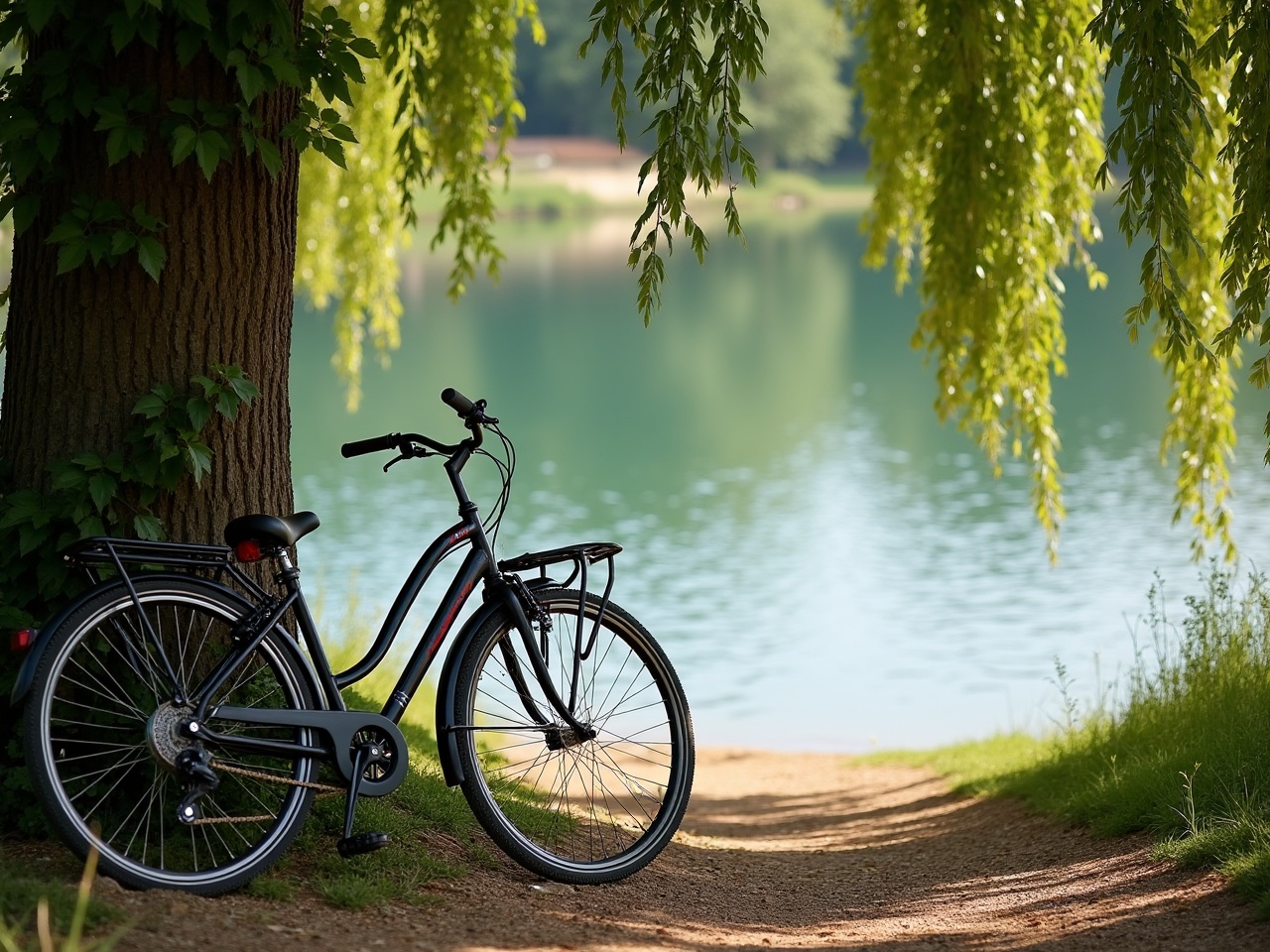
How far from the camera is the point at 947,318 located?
20.2 ft

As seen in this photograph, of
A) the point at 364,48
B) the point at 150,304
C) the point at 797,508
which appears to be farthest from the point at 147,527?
the point at 797,508

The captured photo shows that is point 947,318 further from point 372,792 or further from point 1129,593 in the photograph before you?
point 1129,593

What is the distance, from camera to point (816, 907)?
407cm

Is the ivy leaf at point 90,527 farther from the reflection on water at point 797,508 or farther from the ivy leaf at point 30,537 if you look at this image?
the reflection on water at point 797,508

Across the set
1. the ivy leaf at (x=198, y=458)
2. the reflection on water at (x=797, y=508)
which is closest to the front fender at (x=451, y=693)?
the ivy leaf at (x=198, y=458)

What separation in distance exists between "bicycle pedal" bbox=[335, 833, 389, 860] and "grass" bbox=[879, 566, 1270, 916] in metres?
2.09

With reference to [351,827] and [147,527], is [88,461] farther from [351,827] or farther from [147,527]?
[351,827]

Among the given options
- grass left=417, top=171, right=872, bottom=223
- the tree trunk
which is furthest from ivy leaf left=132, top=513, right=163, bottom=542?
grass left=417, top=171, right=872, bottom=223

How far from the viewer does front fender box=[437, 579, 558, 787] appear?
3.61 metres

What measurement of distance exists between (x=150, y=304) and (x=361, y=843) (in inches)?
56.6

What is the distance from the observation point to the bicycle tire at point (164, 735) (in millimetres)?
3271

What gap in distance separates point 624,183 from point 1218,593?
57106 mm

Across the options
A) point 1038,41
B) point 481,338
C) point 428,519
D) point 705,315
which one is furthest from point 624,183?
point 1038,41

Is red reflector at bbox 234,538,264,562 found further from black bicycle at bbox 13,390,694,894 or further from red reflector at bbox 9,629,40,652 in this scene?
red reflector at bbox 9,629,40,652
